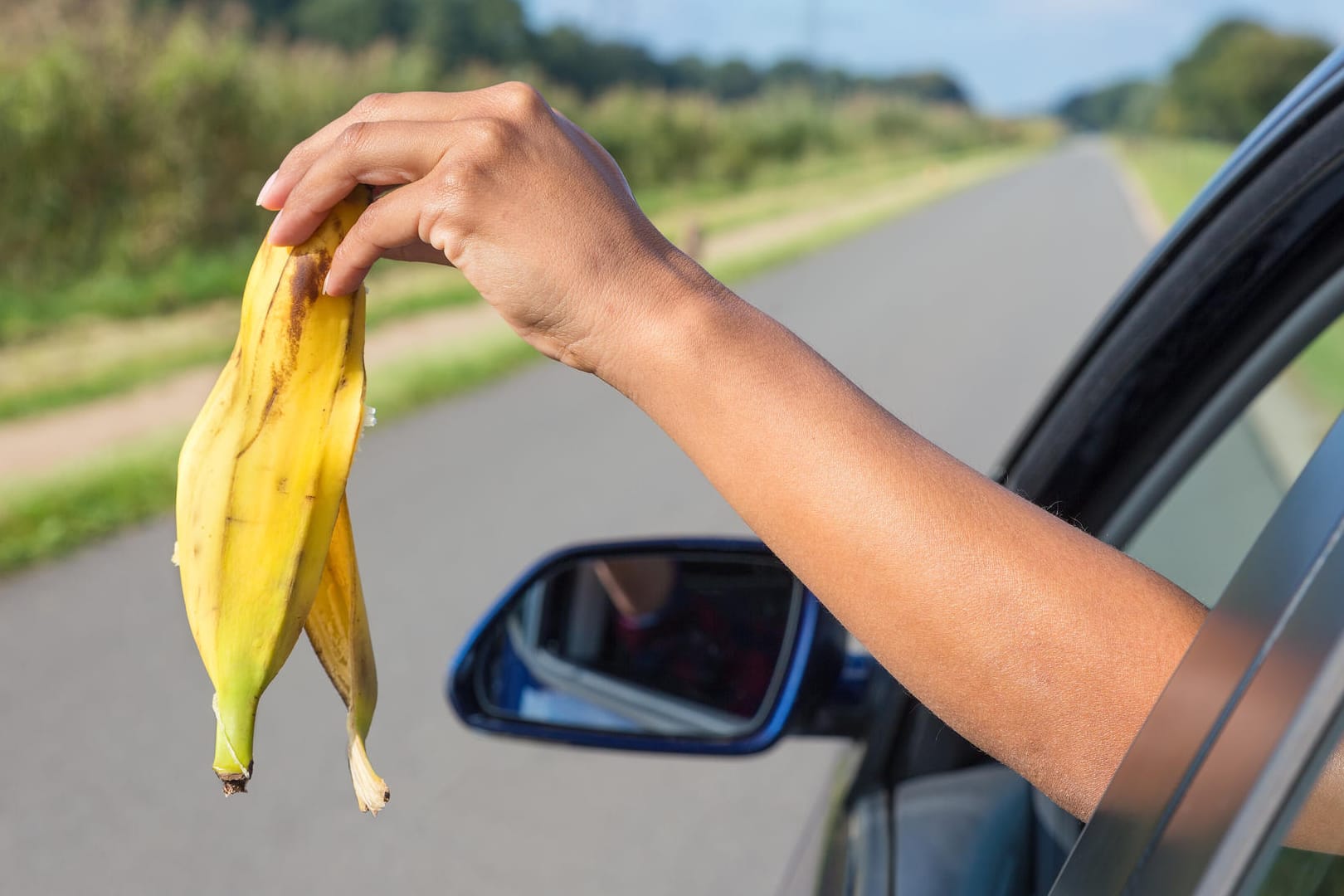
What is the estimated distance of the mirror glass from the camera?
1.81m

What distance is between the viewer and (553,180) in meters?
0.83

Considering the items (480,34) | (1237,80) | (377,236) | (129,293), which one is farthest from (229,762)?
(480,34)

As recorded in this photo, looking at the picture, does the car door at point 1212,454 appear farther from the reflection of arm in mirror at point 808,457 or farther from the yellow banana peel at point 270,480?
the yellow banana peel at point 270,480

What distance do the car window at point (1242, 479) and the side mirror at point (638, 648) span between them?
549mm

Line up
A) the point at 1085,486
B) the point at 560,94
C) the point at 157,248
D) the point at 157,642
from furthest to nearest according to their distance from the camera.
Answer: the point at 560,94 < the point at 157,248 < the point at 157,642 < the point at 1085,486

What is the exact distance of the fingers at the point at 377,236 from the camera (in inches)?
33.4

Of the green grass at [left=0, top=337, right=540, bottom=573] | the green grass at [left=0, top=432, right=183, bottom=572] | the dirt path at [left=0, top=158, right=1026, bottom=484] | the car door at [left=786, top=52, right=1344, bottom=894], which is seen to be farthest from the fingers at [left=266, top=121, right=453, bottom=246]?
the dirt path at [left=0, top=158, right=1026, bottom=484]

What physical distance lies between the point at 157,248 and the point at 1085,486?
11.8 m

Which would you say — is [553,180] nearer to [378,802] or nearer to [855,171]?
[378,802]

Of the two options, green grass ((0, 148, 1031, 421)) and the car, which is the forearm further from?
green grass ((0, 148, 1031, 421))

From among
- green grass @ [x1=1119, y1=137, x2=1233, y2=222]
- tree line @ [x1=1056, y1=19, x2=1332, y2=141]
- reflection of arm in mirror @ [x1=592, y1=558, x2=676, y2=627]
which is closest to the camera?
reflection of arm in mirror @ [x1=592, y1=558, x2=676, y2=627]

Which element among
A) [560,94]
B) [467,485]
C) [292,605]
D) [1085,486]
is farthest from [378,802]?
[560,94]

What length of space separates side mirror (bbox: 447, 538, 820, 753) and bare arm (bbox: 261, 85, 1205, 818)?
855mm

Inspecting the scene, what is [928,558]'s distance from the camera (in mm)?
762
